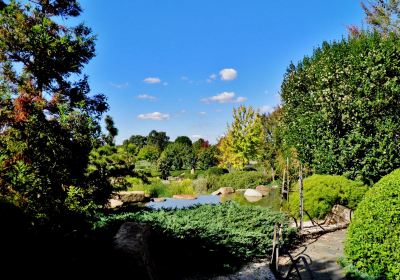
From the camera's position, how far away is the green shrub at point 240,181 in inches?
1005

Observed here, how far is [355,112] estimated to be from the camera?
36.6 ft

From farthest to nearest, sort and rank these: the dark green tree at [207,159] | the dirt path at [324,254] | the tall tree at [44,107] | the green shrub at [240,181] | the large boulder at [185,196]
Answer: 1. the dark green tree at [207,159]
2. the green shrub at [240,181]
3. the large boulder at [185,196]
4. the dirt path at [324,254]
5. the tall tree at [44,107]

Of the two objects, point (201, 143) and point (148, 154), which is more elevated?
point (201, 143)

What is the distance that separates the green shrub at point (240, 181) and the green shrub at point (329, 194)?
14639mm

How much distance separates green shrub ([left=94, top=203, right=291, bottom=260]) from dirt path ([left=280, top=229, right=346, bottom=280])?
2.23 feet

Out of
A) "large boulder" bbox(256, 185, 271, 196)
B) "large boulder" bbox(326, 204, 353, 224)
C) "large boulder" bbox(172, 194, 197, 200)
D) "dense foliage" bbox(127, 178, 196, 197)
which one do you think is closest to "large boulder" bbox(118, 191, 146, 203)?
"large boulder" bbox(172, 194, 197, 200)

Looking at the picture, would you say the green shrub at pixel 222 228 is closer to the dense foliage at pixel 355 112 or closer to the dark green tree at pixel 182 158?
the dense foliage at pixel 355 112

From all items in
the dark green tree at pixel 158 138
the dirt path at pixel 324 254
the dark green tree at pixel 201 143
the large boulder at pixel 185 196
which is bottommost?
the dirt path at pixel 324 254

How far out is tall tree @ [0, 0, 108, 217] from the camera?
3938 mm

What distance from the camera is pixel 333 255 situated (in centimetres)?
681

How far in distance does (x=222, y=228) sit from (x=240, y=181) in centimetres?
1922

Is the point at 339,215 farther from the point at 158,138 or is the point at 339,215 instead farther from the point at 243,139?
the point at 158,138

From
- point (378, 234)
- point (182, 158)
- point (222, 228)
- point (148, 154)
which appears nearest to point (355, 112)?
point (222, 228)

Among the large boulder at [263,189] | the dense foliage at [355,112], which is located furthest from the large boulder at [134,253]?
the large boulder at [263,189]
